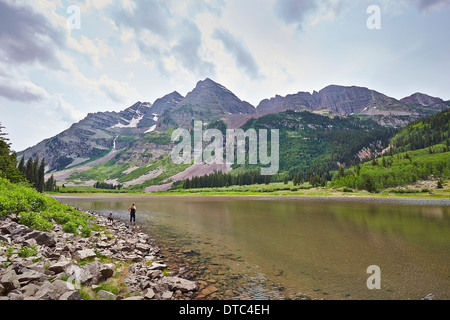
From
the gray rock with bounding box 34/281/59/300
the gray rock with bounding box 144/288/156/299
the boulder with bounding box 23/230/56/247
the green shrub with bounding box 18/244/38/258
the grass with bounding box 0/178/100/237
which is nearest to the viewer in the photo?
the gray rock with bounding box 34/281/59/300

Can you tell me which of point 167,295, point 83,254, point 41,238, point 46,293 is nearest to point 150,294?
point 167,295

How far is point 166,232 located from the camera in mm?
30062

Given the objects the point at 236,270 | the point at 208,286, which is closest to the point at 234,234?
the point at 236,270

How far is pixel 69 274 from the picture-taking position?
1001 centimetres

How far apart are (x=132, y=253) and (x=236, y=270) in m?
8.82

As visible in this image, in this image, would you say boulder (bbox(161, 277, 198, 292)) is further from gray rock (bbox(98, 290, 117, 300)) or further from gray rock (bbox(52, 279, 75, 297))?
gray rock (bbox(52, 279, 75, 297))

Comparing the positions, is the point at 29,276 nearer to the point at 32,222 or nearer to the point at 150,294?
the point at 150,294

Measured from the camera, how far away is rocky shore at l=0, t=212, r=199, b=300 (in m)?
7.98

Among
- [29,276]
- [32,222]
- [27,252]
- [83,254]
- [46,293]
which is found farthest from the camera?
[32,222]

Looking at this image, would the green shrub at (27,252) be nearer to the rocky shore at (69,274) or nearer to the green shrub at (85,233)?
the rocky shore at (69,274)

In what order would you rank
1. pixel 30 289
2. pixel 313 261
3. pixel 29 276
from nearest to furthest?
pixel 30 289
pixel 29 276
pixel 313 261

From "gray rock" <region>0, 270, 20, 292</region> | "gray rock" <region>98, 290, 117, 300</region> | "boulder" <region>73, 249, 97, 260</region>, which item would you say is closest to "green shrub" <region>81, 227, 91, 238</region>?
"boulder" <region>73, 249, 97, 260</region>

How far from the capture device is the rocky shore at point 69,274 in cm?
798
